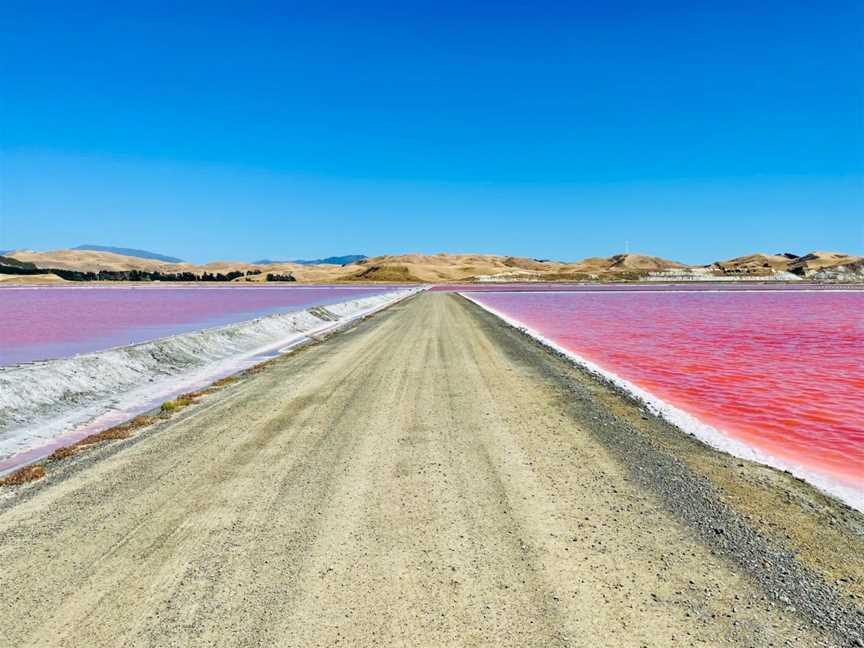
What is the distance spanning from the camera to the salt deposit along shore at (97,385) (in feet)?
31.0

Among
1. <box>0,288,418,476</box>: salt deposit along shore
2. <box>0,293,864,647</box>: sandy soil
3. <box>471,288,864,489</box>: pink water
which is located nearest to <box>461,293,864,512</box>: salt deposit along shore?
<box>471,288,864,489</box>: pink water

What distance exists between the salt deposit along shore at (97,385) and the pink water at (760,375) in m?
10.9

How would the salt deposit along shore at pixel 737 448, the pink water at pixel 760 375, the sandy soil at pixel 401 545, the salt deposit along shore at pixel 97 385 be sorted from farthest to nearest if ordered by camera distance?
the salt deposit along shore at pixel 97 385 → the pink water at pixel 760 375 → the salt deposit along shore at pixel 737 448 → the sandy soil at pixel 401 545

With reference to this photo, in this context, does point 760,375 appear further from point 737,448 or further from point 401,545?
point 401,545

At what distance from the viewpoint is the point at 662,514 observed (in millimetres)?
5586

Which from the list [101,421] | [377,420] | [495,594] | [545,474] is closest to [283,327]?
[101,421]

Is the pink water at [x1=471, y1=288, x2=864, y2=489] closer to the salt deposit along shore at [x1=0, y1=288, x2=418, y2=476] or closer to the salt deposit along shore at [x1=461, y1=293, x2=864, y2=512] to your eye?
the salt deposit along shore at [x1=461, y1=293, x2=864, y2=512]

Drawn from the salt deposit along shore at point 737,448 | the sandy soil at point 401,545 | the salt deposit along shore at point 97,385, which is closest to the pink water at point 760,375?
the salt deposit along shore at point 737,448

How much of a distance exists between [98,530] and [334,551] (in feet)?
8.01

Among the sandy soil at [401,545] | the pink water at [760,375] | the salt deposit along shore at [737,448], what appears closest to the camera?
the sandy soil at [401,545]

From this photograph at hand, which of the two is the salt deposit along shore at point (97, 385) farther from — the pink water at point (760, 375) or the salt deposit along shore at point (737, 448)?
the pink water at point (760, 375)

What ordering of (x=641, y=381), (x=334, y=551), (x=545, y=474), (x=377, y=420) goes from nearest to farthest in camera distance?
(x=334, y=551), (x=545, y=474), (x=377, y=420), (x=641, y=381)

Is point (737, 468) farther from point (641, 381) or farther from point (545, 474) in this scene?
point (641, 381)

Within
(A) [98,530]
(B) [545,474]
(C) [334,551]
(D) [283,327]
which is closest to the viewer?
(C) [334,551]
